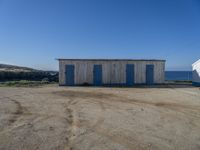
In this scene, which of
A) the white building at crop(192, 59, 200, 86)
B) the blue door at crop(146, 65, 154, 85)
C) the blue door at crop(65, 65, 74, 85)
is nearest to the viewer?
the blue door at crop(65, 65, 74, 85)

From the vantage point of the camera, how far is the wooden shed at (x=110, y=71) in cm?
2003

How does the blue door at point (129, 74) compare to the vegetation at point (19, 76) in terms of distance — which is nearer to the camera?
the blue door at point (129, 74)

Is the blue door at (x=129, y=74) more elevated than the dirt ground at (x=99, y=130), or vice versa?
the blue door at (x=129, y=74)

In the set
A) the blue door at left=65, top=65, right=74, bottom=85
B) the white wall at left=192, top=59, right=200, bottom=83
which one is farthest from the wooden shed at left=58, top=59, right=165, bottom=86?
the white wall at left=192, top=59, right=200, bottom=83

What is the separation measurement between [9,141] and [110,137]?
2.34 m

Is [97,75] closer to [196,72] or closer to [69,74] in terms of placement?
[69,74]

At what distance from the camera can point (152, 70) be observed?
2108 cm

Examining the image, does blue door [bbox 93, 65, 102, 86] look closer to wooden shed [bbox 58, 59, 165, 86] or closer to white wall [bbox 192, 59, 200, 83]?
wooden shed [bbox 58, 59, 165, 86]

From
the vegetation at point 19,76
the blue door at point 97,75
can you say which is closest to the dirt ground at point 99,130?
the blue door at point 97,75

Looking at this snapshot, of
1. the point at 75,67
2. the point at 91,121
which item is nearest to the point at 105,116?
the point at 91,121

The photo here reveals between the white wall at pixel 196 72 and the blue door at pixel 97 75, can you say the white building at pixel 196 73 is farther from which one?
the blue door at pixel 97 75

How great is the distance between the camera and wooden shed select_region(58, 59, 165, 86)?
65.7 feet

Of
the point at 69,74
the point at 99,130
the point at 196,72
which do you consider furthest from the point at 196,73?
the point at 99,130

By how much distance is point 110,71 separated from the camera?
20.5m
